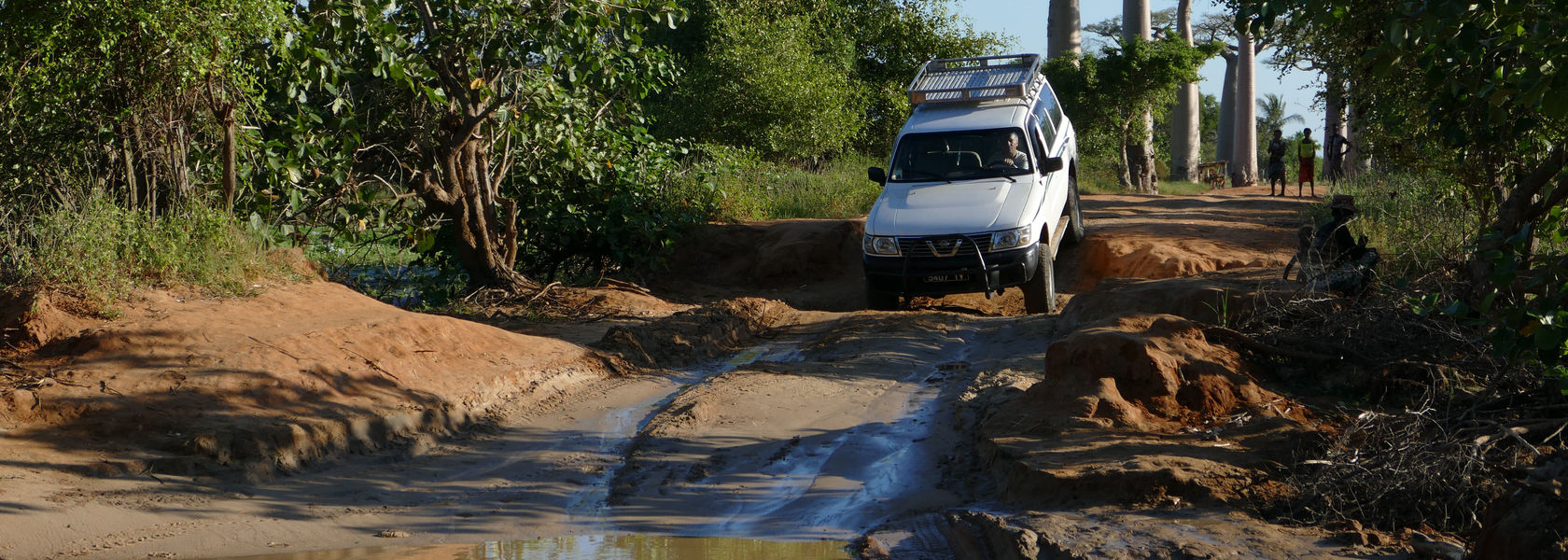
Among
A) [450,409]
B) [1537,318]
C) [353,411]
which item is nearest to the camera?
[1537,318]

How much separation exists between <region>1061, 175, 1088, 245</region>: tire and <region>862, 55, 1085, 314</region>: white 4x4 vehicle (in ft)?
0.67

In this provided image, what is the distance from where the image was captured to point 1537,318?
12.4 feet

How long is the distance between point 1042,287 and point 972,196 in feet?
3.32

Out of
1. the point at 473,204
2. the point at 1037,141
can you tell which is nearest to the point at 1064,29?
the point at 1037,141

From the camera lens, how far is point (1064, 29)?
23.2 m

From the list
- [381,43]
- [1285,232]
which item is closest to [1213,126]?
[1285,232]

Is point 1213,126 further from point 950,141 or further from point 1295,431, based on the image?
point 1295,431

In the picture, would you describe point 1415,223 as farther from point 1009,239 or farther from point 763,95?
point 763,95

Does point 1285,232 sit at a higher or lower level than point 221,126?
lower

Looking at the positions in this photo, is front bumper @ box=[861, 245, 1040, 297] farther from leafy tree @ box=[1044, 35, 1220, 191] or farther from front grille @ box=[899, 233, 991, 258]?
leafy tree @ box=[1044, 35, 1220, 191]

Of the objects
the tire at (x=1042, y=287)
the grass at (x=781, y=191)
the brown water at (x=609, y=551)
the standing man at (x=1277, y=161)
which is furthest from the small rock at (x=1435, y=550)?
the standing man at (x=1277, y=161)

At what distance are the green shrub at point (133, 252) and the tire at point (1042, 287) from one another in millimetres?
6061

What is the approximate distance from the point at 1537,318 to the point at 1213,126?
50203 mm

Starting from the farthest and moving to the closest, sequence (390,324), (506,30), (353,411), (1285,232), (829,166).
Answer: (829,166)
(1285,232)
(506,30)
(390,324)
(353,411)
